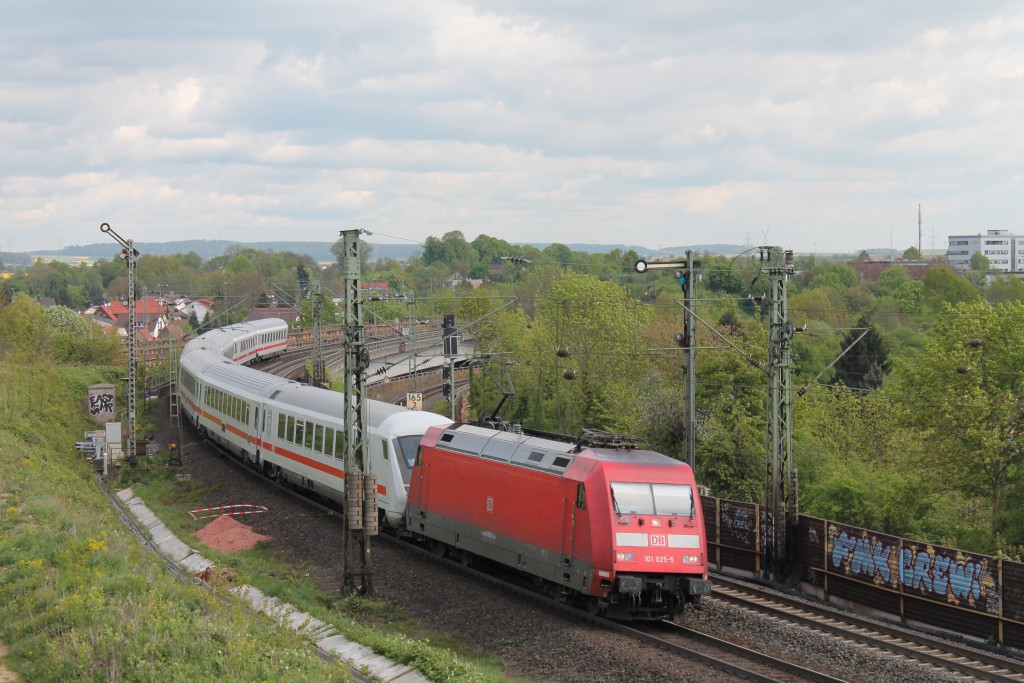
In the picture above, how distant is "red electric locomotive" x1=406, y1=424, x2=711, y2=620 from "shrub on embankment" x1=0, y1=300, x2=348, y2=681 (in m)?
5.29

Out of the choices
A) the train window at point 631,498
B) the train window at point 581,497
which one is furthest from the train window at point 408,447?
the train window at point 631,498

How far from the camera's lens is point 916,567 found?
20.3 metres

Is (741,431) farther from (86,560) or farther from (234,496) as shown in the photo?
(86,560)

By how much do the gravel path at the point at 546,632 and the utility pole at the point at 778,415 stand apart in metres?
4.47

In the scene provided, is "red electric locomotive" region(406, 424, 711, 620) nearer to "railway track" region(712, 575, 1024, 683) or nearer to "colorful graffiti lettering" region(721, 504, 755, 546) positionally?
"railway track" region(712, 575, 1024, 683)

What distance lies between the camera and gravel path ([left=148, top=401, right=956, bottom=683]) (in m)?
15.5

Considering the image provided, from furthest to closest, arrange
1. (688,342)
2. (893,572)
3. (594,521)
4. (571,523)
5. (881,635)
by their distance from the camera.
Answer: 1. (688,342)
2. (893,572)
3. (881,635)
4. (571,523)
5. (594,521)

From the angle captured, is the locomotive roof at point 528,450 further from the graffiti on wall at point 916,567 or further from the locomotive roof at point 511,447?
the graffiti on wall at point 916,567

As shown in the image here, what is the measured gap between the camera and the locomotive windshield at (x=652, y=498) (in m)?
17.6

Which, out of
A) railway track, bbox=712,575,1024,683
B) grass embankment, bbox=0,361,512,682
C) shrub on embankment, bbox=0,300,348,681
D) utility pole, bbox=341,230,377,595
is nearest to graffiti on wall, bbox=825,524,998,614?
railway track, bbox=712,575,1024,683

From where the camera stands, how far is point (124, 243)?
3812cm

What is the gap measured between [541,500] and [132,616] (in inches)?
312

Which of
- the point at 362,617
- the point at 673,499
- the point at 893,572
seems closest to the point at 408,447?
the point at 362,617

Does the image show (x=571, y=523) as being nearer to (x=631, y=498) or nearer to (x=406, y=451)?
(x=631, y=498)
